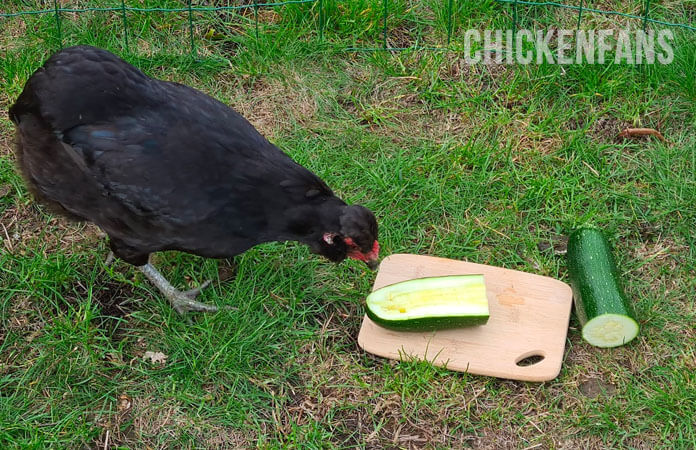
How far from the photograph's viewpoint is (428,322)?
→ 16.2 feet

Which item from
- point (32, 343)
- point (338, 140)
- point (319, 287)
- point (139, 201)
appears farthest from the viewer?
point (338, 140)

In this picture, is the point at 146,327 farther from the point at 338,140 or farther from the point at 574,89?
the point at 574,89

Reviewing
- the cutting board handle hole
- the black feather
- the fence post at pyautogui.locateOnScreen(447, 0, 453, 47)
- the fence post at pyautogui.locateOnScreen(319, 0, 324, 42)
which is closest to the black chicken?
the black feather

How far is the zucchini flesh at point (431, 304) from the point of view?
4906 millimetres

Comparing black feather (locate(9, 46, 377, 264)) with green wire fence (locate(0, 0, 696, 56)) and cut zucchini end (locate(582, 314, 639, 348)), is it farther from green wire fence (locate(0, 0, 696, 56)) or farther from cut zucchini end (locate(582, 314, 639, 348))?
green wire fence (locate(0, 0, 696, 56))

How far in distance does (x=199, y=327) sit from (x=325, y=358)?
83 cm

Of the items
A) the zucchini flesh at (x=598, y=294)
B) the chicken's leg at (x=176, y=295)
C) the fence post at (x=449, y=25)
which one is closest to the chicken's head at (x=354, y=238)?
the chicken's leg at (x=176, y=295)

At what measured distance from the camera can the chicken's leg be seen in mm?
→ 5234

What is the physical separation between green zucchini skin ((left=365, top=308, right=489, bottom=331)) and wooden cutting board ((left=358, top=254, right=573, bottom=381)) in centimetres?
8

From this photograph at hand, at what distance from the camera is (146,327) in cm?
520

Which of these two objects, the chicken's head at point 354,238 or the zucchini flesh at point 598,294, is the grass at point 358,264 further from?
the chicken's head at point 354,238

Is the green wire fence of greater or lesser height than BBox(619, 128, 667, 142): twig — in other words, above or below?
above

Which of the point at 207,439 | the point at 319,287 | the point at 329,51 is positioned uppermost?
the point at 329,51

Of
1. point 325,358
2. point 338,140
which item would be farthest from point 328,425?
point 338,140
